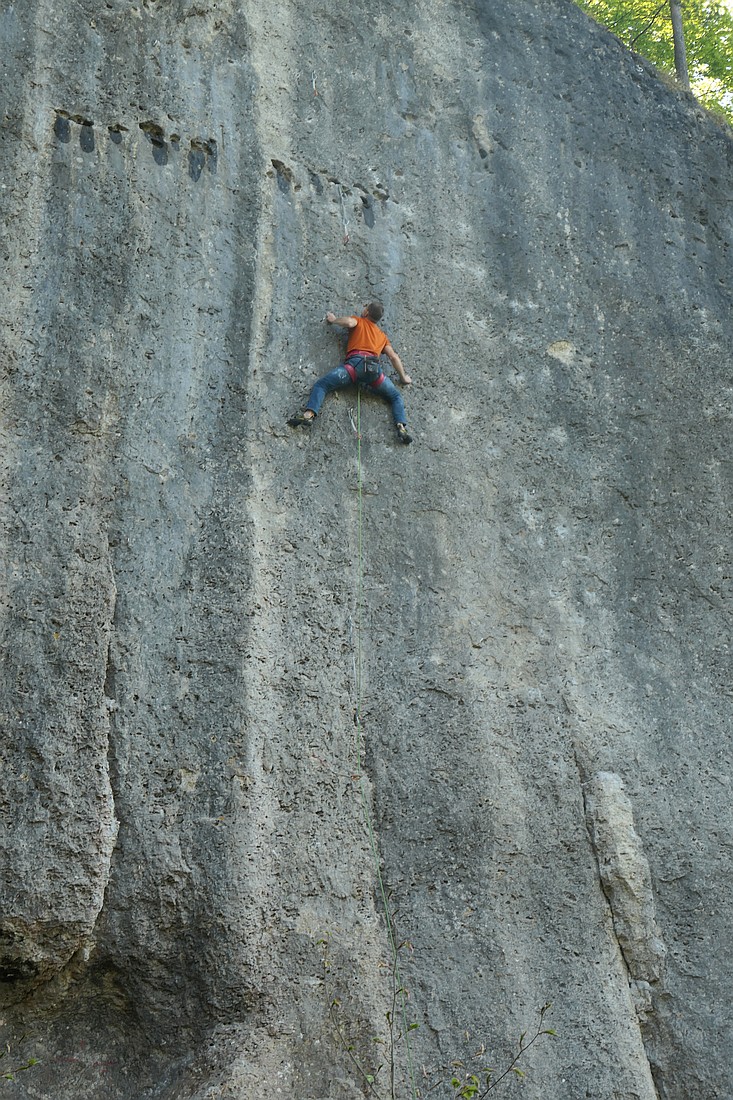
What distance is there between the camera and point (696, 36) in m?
13.5

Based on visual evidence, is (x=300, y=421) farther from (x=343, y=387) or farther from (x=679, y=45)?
(x=679, y=45)

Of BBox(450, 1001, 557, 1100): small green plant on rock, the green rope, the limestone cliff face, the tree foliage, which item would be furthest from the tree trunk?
BBox(450, 1001, 557, 1100): small green plant on rock

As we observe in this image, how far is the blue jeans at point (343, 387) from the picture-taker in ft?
19.6

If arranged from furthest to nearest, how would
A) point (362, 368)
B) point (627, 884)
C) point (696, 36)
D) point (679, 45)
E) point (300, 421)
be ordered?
point (696, 36) < point (679, 45) < point (362, 368) < point (300, 421) < point (627, 884)

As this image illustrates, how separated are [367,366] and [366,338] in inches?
6.7

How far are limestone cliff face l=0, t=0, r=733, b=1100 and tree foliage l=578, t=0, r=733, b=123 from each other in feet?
23.0

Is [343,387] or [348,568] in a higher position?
[343,387]

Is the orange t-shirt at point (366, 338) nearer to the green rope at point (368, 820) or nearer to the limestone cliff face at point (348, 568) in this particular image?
the limestone cliff face at point (348, 568)

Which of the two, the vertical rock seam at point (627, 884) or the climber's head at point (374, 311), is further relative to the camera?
the climber's head at point (374, 311)

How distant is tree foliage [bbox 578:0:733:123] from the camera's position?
13273 mm

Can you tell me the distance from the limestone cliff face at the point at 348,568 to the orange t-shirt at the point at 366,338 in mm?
195

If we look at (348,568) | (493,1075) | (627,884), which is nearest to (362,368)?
(348,568)

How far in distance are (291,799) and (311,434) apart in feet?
6.51

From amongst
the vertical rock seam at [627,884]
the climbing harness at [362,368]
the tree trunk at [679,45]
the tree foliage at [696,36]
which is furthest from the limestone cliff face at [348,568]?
the tree foliage at [696,36]
